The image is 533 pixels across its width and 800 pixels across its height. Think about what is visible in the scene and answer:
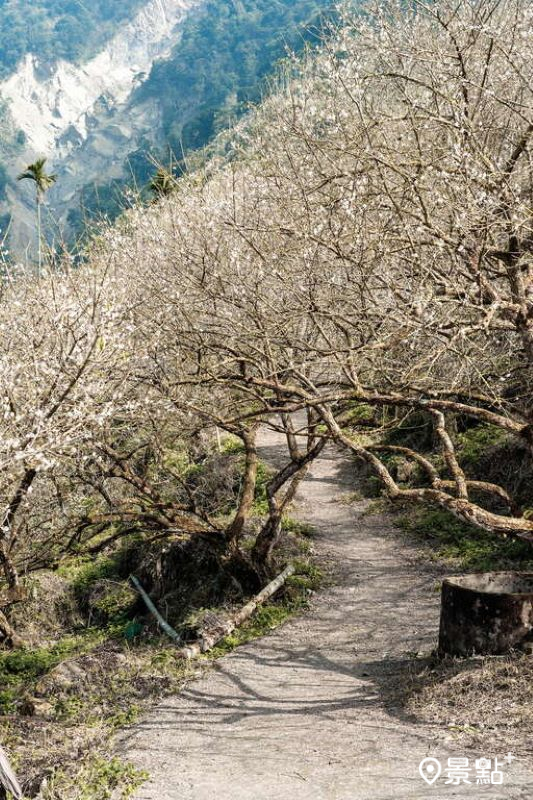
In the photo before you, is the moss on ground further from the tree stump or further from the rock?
the tree stump

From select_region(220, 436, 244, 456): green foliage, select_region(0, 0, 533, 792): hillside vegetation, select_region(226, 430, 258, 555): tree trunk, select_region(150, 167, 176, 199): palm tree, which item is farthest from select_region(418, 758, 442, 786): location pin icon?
select_region(220, 436, 244, 456): green foliage

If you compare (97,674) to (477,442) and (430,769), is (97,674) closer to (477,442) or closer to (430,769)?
(430,769)

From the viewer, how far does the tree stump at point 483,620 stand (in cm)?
611

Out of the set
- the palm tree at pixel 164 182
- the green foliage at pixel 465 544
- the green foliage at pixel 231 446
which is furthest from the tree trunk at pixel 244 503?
the green foliage at pixel 231 446

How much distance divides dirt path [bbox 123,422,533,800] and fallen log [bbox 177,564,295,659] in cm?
35

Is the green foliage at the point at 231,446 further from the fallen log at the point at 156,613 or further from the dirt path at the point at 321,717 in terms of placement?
the dirt path at the point at 321,717

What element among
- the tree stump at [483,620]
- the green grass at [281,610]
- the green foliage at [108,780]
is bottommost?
the green grass at [281,610]

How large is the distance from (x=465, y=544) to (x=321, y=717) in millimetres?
Result: 4948

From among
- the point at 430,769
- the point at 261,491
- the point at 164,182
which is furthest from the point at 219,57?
the point at 430,769

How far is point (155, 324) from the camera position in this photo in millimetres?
9359

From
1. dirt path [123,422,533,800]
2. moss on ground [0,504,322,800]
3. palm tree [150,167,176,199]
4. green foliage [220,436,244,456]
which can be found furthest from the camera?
green foliage [220,436,244,456]

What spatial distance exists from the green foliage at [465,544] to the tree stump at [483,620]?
3.28 meters

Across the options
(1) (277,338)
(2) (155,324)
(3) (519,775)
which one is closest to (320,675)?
(3) (519,775)

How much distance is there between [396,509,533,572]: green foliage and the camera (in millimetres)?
9633
